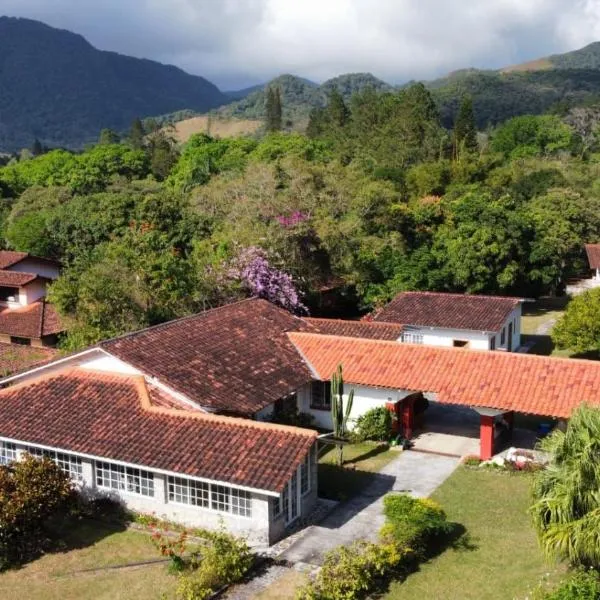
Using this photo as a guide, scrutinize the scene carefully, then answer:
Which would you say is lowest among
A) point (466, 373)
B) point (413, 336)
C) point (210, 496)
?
point (210, 496)

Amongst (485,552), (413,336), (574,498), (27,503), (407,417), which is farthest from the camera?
(413,336)

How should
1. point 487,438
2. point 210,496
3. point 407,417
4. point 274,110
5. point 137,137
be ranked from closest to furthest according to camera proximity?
point 210,496 → point 487,438 → point 407,417 → point 137,137 → point 274,110

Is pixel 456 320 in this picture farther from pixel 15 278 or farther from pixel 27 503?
pixel 15 278

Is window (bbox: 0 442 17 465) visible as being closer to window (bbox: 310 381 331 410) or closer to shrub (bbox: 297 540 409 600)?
shrub (bbox: 297 540 409 600)

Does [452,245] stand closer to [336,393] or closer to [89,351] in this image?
[336,393]

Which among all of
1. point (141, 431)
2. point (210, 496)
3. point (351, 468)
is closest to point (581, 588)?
point (210, 496)

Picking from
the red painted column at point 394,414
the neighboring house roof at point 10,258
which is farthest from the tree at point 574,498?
the neighboring house roof at point 10,258
